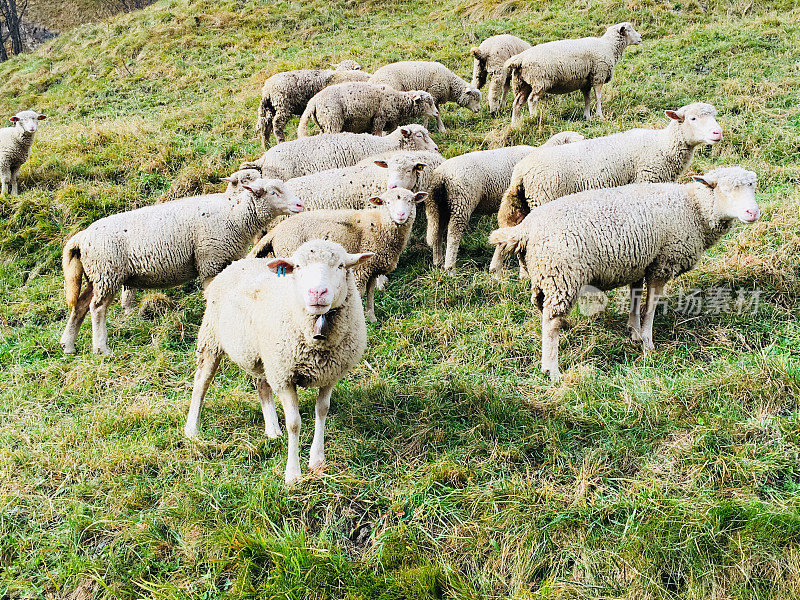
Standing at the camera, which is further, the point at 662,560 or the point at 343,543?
the point at 343,543

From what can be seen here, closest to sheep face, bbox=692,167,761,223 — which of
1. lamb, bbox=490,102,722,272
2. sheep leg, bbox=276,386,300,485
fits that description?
lamb, bbox=490,102,722,272

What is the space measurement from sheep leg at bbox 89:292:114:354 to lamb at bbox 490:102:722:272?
3.82 metres

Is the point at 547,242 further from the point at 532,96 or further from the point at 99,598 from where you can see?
the point at 532,96

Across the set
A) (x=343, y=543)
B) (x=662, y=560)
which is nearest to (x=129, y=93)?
(x=343, y=543)

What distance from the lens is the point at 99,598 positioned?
3.44m

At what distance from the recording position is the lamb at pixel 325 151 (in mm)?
7918

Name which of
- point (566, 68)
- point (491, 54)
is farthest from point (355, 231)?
point (491, 54)

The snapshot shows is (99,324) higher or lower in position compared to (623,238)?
lower

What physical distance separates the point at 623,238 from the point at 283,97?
7104 millimetres

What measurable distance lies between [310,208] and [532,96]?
489cm

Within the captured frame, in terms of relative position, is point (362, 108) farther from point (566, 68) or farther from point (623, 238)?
point (623, 238)

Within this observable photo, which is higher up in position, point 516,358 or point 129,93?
point 129,93

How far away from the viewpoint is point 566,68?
32.1 feet

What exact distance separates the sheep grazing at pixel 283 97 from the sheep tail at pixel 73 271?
4.42 m
